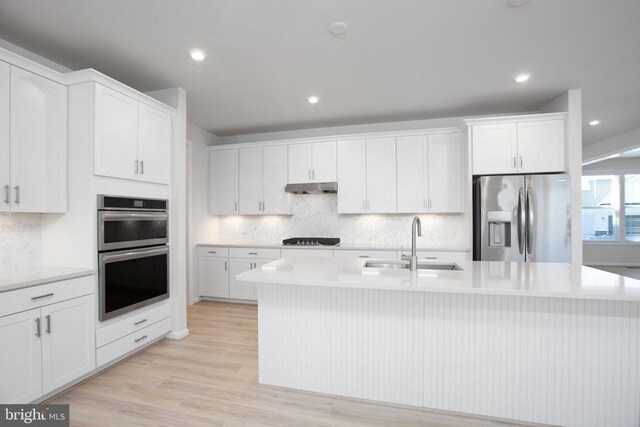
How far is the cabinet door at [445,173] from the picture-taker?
3.97 meters

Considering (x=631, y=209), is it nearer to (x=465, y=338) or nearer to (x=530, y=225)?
(x=530, y=225)

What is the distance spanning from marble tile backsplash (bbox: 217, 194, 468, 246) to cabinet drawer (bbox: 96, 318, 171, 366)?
2.19 m

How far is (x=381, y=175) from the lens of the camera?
4250 mm

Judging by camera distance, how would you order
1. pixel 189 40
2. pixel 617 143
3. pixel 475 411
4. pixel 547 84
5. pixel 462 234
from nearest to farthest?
pixel 475 411 → pixel 189 40 → pixel 547 84 → pixel 462 234 → pixel 617 143

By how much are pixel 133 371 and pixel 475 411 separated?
264cm

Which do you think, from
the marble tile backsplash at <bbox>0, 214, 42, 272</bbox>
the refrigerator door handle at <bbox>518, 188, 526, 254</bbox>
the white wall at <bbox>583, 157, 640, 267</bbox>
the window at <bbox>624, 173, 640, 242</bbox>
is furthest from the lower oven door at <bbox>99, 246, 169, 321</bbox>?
the window at <bbox>624, 173, 640, 242</bbox>

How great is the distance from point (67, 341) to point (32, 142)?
1.49 m

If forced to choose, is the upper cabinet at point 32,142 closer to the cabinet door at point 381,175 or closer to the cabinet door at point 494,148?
the cabinet door at point 381,175

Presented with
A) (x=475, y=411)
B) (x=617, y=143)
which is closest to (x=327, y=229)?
(x=475, y=411)

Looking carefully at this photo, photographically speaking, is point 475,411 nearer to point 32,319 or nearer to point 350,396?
point 350,396

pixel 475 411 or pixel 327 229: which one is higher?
pixel 327 229

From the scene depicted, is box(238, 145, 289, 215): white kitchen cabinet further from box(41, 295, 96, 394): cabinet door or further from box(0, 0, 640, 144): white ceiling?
box(41, 295, 96, 394): cabinet door

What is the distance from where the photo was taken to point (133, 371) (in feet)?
8.16

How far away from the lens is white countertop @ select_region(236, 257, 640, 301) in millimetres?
1546
